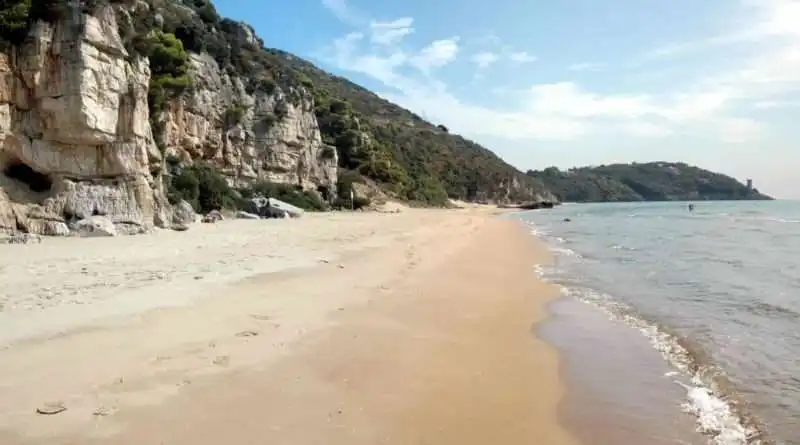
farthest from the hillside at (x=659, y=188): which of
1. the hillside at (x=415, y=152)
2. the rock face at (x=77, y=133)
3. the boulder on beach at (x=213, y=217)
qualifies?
the rock face at (x=77, y=133)

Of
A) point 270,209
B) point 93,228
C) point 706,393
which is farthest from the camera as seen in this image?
point 270,209

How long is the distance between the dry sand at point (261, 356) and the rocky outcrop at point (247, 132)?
66.0 feet

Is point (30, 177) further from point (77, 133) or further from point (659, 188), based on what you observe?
point (659, 188)

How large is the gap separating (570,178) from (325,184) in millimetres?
160123

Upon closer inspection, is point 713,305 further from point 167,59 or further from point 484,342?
point 167,59

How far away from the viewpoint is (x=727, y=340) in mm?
8211

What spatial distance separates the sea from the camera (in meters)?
5.09

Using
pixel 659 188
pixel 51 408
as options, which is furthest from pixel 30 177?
pixel 659 188

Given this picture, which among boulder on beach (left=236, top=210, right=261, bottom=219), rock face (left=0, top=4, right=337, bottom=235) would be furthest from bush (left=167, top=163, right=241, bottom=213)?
rock face (left=0, top=4, right=337, bottom=235)

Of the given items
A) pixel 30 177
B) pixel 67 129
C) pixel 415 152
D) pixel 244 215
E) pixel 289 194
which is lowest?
pixel 244 215

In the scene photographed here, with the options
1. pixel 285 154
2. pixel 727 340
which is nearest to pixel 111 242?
pixel 727 340

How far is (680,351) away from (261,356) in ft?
18.4

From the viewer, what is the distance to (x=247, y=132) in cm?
4169

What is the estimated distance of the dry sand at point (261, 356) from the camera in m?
4.46
